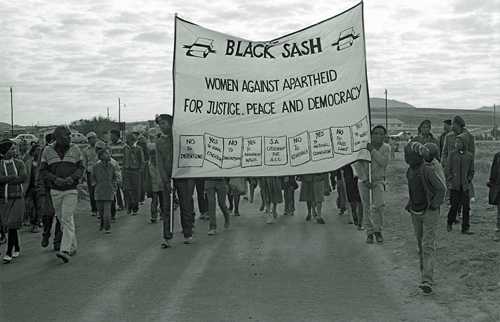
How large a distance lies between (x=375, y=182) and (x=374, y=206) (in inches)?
15.3

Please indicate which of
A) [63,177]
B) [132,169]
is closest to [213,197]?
[63,177]

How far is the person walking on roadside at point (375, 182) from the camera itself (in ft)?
33.9

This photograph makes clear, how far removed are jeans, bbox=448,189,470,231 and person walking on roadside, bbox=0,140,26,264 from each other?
717 centimetres

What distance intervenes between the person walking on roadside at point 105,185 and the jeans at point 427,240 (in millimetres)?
6831

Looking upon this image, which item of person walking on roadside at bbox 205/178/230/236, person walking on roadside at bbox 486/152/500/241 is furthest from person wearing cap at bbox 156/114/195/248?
person walking on roadside at bbox 486/152/500/241

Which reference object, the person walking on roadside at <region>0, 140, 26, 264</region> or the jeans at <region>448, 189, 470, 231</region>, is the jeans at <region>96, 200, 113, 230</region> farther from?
the jeans at <region>448, 189, 470, 231</region>

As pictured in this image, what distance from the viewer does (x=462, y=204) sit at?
36.1ft

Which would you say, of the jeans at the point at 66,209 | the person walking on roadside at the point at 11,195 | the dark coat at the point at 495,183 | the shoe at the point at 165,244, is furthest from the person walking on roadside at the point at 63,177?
the dark coat at the point at 495,183

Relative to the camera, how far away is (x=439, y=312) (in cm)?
633

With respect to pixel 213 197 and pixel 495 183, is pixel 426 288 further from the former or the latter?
pixel 213 197

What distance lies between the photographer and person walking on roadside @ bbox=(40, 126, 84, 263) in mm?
9422

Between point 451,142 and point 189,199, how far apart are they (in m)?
4.92

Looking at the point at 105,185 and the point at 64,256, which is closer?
the point at 64,256

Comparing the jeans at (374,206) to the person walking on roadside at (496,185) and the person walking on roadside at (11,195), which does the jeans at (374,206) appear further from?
the person walking on roadside at (11,195)
